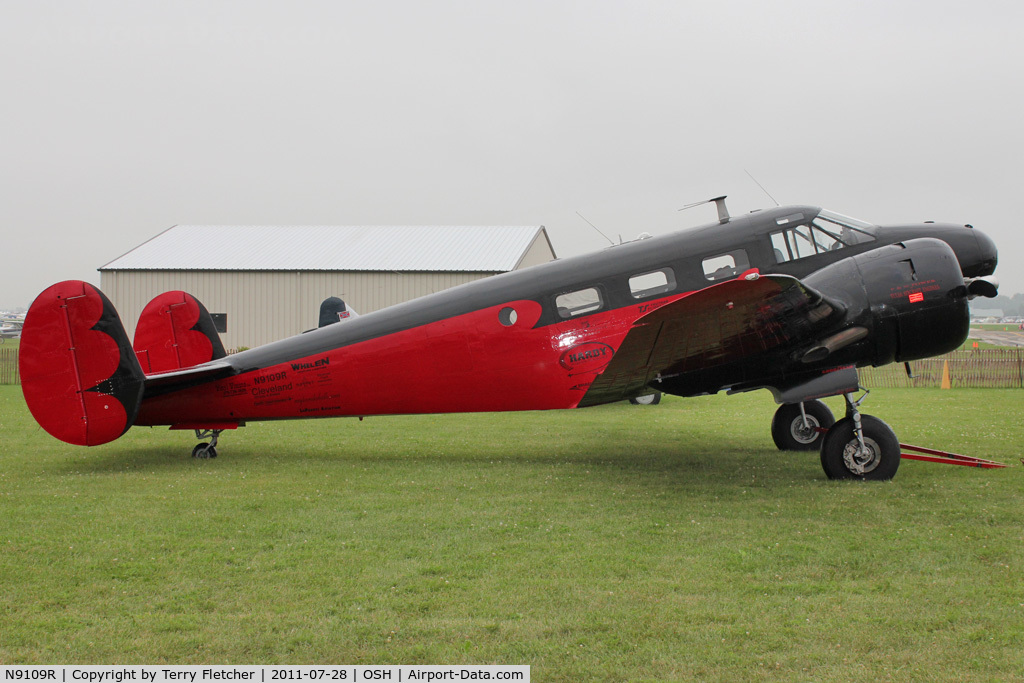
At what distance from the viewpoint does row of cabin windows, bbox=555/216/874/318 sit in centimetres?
905

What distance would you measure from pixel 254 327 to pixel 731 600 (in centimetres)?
2817

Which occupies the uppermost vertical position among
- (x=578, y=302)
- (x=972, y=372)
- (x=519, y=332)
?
(x=578, y=302)

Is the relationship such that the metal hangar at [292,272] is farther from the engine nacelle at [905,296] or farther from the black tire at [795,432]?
the engine nacelle at [905,296]

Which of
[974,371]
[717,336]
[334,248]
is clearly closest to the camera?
[717,336]

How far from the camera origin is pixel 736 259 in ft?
29.7

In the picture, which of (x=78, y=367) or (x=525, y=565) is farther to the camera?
(x=78, y=367)

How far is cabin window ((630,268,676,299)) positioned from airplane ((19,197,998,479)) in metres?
0.02

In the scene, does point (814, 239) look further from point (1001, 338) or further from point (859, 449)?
point (1001, 338)

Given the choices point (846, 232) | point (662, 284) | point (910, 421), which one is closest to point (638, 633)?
point (662, 284)

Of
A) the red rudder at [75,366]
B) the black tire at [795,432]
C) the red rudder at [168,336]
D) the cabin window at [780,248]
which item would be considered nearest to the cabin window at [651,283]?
the cabin window at [780,248]

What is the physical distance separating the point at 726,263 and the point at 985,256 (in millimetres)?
3270

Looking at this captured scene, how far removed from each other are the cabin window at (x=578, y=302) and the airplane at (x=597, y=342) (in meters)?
0.01

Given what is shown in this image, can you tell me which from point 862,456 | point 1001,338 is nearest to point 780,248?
point 862,456

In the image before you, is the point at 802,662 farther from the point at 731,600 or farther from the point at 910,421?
the point at 910,421
